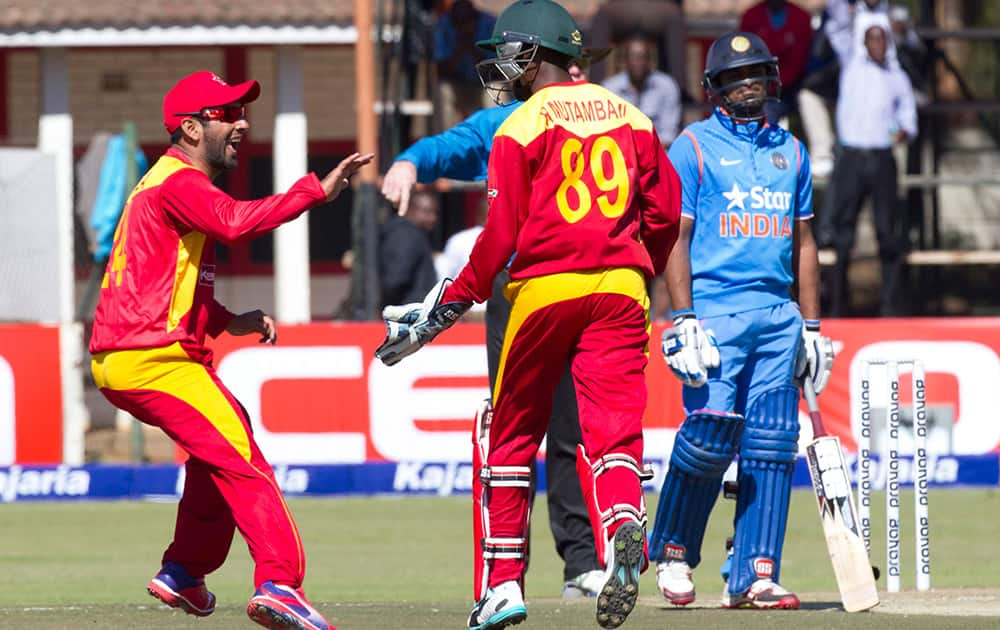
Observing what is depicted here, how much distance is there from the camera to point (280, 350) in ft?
48.9

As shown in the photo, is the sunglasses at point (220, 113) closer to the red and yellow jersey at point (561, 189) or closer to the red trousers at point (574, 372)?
the red and yellow jersey at point (561, 189)

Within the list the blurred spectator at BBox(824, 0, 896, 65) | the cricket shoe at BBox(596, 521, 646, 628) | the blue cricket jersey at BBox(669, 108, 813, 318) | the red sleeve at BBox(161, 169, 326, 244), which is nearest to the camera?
the cricket shoe at BBox(596, 521, 646, 628)

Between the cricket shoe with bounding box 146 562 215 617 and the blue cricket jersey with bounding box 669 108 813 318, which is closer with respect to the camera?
the cricket shoe with bounding box 146 562 215 617

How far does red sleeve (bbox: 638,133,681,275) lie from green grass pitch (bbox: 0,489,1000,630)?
1.42 metres

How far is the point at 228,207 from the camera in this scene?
7.07m

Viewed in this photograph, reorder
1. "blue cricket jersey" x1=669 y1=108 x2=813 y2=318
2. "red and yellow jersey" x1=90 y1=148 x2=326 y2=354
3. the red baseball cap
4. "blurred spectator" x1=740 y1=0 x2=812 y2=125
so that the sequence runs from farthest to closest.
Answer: "blurred spectator" x1=740 y1=0 x2=812 y2=125
"blue cricket jersey" x1=669 y1=108 x2=813 y2=318
the red baseball cap
"red and yellow jersey" x1=90 y1=148 x2=326 y2=354

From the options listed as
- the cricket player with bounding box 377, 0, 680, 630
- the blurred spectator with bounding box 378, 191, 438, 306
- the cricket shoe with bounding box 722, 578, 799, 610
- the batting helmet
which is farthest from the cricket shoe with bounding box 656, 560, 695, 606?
the blurred spectator with bounding box 378, 191, 438, 306

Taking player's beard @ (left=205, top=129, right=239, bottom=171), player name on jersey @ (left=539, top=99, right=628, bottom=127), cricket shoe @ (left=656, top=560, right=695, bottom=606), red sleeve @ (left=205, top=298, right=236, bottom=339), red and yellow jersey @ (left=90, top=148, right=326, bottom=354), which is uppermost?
player name on jersey @ (left=539, top=99, right=628, bottom=127)

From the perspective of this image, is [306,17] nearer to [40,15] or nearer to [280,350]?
[40,15]

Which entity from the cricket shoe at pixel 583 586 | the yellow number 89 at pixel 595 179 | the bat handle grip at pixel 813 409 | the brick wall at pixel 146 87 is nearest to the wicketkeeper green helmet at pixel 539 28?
the yellow number 89 at pixel 595 179

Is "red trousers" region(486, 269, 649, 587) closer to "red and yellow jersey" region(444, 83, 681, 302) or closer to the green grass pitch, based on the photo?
"red and yellow jersey" region(444, 83, 681, 302)

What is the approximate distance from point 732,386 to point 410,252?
7.09m

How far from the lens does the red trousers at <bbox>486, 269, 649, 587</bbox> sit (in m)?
6.93

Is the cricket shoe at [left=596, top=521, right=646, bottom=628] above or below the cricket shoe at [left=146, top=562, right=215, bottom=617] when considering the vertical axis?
above
